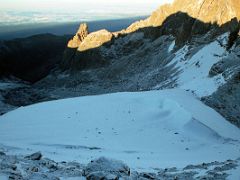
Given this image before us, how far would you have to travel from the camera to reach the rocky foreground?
40.9 ft

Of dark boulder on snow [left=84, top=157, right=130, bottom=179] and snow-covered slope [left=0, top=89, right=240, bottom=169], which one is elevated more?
snow-covered slope [left=0, top=89, right=240, bottom=169]

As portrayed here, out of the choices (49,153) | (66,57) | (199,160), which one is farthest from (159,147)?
(66,57)

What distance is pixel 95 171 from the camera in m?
12.6

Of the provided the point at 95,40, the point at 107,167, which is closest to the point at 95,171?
the point at 107,167

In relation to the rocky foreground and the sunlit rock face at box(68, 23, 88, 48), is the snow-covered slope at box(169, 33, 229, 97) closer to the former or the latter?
the rocky foreground

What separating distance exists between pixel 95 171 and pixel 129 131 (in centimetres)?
1125

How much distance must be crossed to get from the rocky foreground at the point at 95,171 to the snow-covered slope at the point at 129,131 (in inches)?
67.2

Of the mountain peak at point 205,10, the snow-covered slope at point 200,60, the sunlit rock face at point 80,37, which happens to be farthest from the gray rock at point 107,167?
the sunlit rock face at point 80,37

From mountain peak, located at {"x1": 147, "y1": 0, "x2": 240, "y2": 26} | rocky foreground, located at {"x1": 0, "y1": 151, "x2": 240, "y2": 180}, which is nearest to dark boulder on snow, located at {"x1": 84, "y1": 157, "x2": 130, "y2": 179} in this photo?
rocky foreground, located at {"x1": 0, "y1": 151, "x2": 240, "y2": 180}

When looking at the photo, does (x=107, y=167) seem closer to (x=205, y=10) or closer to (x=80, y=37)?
(x=205, y=10)

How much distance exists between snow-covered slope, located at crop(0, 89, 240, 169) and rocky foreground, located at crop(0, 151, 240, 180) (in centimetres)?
171

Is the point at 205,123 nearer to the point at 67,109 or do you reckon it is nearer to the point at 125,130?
the point at 125,130

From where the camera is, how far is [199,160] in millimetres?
18891

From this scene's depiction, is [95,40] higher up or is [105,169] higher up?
[95,40]
